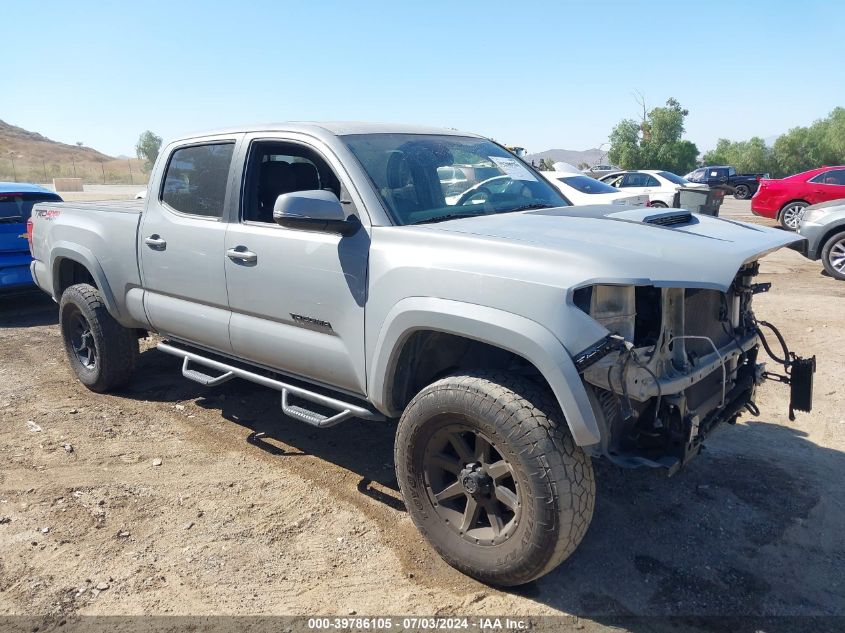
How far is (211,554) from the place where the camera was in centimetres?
335

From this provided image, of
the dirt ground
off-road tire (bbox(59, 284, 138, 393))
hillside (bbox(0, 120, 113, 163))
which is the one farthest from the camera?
Answer: hillside (bbox(0, 120, 113, 163))

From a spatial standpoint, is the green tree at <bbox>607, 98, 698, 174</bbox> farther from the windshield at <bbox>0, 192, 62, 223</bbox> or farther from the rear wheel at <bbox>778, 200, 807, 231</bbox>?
the windshield at <bbox>0, 192, 62, 223</bbox>

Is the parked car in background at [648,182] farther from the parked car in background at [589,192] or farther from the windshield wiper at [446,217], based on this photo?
the windshield wiper at [446,217]

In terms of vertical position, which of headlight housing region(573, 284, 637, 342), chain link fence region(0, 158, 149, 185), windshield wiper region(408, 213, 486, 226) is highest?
chain link fence region(0, 158, 149, 185)

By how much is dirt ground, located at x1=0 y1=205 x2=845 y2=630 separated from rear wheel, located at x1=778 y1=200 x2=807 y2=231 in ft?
38.1

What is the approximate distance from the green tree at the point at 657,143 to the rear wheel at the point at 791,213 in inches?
1517

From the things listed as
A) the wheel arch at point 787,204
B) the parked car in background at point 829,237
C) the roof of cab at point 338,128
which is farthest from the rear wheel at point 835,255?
the roof of cab at point 338,128

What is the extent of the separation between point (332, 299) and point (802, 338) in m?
5.24

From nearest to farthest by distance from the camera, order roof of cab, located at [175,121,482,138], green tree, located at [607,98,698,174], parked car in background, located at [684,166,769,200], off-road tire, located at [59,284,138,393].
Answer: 1. roof of cab, located at [175,121,482,138]
2. off-road tire, located at [59,284,138,393]
3. parked car in background, located at [684,166,769,200]
4. green tree, located at [607,98,698,174]

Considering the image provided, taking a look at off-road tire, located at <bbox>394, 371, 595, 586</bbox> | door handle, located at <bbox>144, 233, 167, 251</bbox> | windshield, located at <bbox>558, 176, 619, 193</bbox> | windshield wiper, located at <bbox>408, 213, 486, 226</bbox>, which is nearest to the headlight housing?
off-road tire, located at <bbox>394, 371, 595, 586</bbox>

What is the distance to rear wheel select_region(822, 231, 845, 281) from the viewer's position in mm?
9967

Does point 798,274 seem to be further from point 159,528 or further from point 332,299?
point 159,528

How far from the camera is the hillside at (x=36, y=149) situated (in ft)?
299

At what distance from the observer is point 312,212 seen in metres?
3.21
